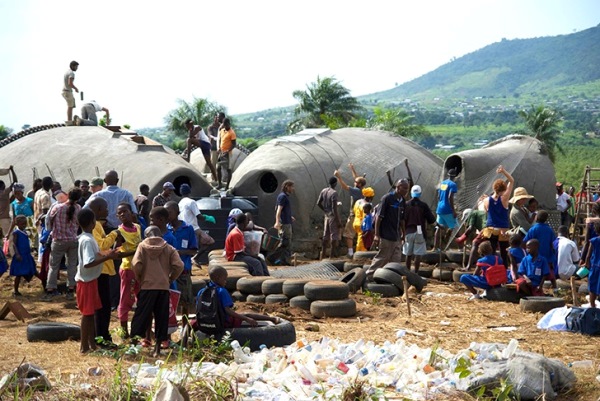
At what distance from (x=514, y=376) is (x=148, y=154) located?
52.2ft

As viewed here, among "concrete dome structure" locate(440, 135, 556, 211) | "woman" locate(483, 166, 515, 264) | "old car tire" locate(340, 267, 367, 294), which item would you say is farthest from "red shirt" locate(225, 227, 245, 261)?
"concrete dome structure" locate(440, 135, 556, 211)

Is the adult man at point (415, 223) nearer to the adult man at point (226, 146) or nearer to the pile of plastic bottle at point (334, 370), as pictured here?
the pile of plastic bottle at point (334, 370)

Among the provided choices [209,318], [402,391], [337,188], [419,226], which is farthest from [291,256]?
[402,391]

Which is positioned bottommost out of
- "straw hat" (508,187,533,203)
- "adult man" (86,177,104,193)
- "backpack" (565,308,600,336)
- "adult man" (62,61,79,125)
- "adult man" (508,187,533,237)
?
"backpack" (565,308,600,336)

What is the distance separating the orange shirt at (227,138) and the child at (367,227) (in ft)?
15.8

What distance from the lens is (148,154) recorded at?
23219 mm

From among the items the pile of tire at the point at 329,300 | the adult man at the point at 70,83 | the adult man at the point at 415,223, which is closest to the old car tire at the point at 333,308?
the pile of tire at the point at 329,300

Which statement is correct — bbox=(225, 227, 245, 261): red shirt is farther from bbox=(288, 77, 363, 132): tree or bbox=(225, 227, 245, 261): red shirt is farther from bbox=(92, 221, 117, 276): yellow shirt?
bbox=(288, 77, 363, 132): tree

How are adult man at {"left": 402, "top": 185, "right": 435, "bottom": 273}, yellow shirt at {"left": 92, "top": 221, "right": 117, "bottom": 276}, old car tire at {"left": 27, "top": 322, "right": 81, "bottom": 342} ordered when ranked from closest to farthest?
1. yellow shirt at {"left": 92, "top": 221, "right": 117, "bottom": 276}
2. old car tire at {"left": 27, "top": 322, "right": 81, "bottom": 342}
3. adult man at {"left": 402, "top": 185, "right": 435, "bottom": 273}

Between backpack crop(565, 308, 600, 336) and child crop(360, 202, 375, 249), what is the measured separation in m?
7.52

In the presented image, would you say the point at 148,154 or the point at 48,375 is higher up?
the point at 148,154

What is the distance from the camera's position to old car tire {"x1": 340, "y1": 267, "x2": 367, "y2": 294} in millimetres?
15078

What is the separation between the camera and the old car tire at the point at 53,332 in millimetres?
10867

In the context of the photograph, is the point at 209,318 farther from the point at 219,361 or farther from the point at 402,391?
the point at 402,391
